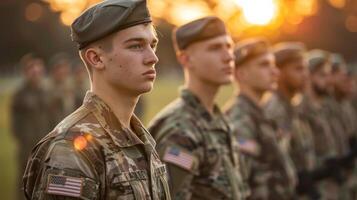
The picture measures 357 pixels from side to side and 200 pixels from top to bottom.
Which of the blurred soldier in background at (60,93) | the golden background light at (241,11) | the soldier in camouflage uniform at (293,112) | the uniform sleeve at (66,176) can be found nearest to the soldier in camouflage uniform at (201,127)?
the uniform sleeve at (66,176)

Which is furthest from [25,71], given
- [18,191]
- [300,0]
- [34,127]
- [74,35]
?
[300,0]

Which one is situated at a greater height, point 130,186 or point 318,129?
point 130,186

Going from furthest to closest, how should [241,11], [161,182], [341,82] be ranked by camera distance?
[241,11], [341,82], [161,182]

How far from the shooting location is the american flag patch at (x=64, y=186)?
11.3 ft

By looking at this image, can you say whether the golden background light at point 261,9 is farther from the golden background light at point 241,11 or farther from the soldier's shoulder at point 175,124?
the soldier's shoulder at point 175,124

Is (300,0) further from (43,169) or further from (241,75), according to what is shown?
(43,169)

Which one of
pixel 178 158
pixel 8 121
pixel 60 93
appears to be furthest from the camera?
pixel 8 121

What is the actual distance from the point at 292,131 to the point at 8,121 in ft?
43.0

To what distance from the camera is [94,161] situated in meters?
3.58

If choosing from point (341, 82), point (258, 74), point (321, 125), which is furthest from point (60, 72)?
point (258, 74)

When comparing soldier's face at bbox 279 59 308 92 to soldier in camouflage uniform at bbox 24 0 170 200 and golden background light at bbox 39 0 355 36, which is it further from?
golden background light at bbox 39 0 355 36

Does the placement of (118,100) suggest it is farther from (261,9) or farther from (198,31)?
(261,9)

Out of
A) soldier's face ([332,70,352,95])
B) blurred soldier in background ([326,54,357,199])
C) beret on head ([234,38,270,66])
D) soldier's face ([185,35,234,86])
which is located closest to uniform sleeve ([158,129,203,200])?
soldier's face ([185,35,234,86])

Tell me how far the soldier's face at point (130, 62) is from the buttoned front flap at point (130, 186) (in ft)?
1.32
